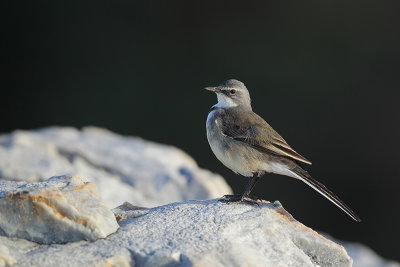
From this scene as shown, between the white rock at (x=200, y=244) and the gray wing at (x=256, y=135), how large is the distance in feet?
2.93

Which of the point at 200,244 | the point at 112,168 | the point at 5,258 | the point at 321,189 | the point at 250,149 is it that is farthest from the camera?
the point at 112,168

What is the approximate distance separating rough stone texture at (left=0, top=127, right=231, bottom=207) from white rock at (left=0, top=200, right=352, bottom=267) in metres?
2.10

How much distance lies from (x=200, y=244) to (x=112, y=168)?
349 cm

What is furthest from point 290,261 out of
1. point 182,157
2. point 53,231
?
point 182,157

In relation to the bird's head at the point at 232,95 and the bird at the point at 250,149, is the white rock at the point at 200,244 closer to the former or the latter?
the bird at the point at 250,149

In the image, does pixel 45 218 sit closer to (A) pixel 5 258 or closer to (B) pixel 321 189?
(A) pixel 5 258

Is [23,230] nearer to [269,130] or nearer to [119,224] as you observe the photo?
[119,224]

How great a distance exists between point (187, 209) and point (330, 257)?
1.02 m

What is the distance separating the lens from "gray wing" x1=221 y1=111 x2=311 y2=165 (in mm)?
5430

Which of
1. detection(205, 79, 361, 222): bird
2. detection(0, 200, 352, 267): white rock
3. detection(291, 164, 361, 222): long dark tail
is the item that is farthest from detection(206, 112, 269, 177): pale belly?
detection(0, 200, 352, 267): white rock

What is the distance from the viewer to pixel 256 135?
5578mm

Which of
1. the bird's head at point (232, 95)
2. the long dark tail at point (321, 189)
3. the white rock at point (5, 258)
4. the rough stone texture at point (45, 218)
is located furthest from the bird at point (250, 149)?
the white rock at point (5, 258)

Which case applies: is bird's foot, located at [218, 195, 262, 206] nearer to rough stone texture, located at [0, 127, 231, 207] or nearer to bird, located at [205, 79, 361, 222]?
bird, located at [205, 79, 361, 222]

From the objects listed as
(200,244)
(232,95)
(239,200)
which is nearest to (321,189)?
(239,200)
